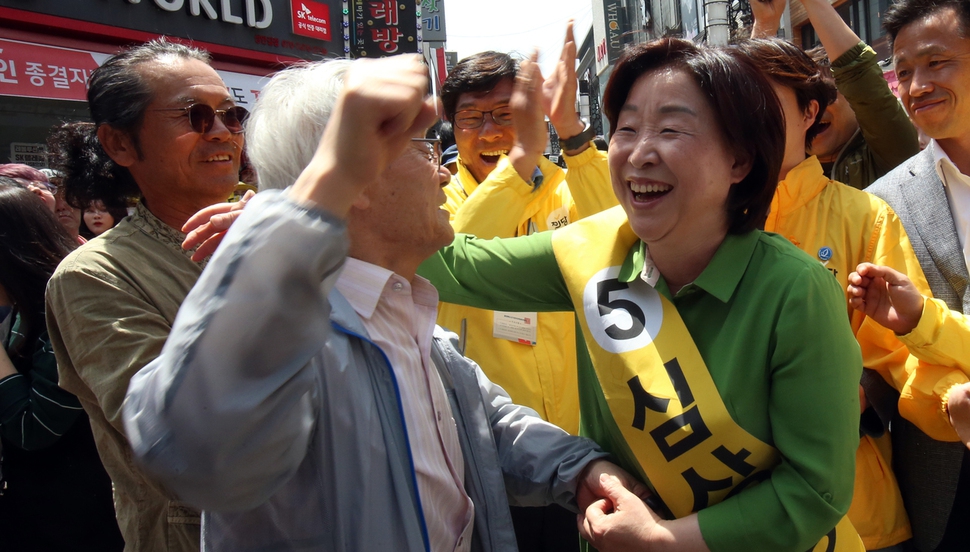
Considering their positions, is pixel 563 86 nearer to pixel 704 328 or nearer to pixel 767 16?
pixel 704 328

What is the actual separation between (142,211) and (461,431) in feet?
3.97

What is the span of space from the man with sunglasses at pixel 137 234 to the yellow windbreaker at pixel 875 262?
1.86 m

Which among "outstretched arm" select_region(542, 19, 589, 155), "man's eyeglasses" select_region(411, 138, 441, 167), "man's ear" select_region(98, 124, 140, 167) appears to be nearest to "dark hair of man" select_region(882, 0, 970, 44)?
"outstretched arm" select_region(542, 19, 589, 155)

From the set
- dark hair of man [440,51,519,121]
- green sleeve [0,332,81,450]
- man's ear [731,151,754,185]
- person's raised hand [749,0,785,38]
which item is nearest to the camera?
man's ear [731,151,754,185]

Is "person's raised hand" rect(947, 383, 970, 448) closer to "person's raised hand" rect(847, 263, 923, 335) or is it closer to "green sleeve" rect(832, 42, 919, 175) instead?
"person's raised hand" rect(847, 263, 923, 335)

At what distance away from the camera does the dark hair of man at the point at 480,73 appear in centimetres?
314

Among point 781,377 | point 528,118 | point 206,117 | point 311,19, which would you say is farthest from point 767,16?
point 311,19

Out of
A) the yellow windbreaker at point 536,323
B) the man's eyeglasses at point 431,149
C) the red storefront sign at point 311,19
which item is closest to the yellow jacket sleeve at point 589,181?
the yellow windbreaker at point 536,323

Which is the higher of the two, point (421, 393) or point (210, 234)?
point (210, 234)

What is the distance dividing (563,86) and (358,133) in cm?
138

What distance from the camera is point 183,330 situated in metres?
0.85

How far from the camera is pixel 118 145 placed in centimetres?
212

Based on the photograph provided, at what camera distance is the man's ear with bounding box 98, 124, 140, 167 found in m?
2.10

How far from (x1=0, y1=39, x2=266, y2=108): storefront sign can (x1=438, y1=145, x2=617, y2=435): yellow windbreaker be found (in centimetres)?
628
